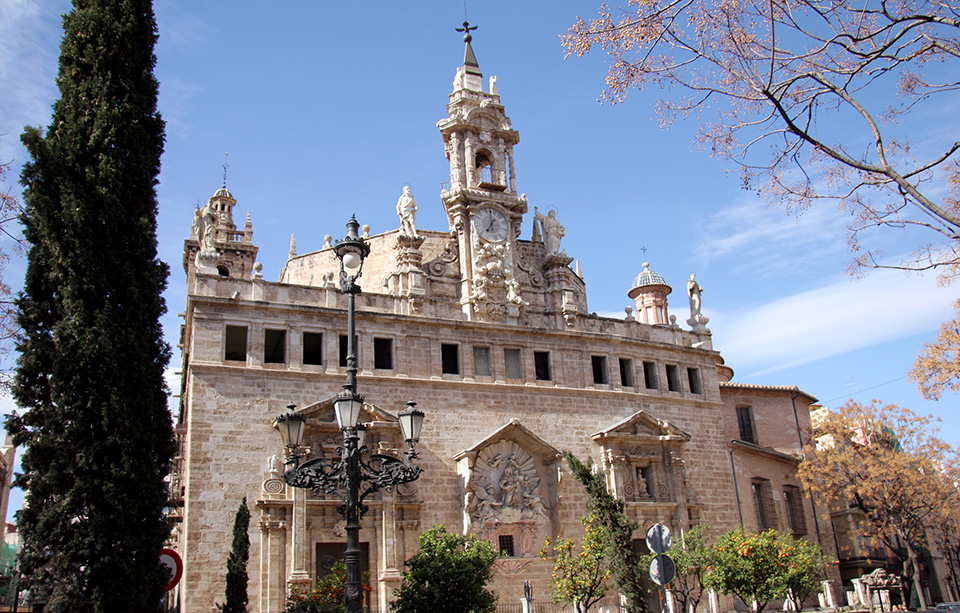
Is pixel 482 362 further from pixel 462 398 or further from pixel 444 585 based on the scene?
pixel 444 585

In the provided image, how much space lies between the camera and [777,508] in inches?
1264

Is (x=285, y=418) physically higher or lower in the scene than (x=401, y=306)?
lower

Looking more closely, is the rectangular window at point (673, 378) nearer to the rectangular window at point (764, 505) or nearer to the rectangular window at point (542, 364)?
the rectangular window at point (764, 505)

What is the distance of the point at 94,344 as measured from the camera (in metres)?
13.5

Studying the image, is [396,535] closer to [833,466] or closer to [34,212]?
[34,212]

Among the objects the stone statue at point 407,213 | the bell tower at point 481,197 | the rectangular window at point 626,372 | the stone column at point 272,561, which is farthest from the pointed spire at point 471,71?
the stone column at point 272,561

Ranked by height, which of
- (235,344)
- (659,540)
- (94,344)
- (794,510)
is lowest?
(659,540)

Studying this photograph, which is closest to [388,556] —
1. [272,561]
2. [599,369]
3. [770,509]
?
[272,561]

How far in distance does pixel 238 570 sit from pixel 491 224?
1452cm

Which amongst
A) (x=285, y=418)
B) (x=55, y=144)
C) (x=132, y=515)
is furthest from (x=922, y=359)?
(x=55, y=144)

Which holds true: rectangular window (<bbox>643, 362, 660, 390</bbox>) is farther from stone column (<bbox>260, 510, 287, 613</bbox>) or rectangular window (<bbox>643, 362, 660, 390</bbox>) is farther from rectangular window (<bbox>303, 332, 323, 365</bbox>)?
stone column (<bbox>260, 510, 287, 613</bbox>)

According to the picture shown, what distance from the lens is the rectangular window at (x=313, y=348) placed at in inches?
971

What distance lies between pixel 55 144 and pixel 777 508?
92.9 ft

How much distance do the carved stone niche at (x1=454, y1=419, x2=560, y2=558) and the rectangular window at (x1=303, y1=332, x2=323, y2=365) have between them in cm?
525
